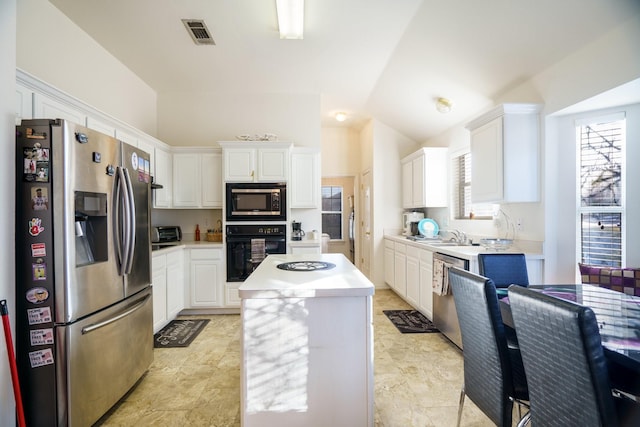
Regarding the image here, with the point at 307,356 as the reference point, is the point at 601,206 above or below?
above

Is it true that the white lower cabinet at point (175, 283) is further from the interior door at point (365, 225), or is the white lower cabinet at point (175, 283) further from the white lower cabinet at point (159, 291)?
the interior door at point (365, 225)

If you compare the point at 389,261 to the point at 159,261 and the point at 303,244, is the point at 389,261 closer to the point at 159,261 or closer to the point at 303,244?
the point at 303,244

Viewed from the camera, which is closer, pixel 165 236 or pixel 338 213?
pixel 165 236

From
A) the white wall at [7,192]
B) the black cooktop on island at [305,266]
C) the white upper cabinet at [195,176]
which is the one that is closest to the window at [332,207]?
the white upper cabinet at [195,176]

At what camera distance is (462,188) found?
418 centimetres

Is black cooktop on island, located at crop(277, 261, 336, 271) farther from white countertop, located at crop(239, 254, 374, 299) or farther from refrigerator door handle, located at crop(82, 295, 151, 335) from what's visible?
refrigerator door handle, located at crop(82, 295, 151, 335)

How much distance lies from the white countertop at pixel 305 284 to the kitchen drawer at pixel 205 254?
6.60 ft

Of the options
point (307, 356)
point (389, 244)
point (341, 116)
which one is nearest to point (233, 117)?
point (341, 116)

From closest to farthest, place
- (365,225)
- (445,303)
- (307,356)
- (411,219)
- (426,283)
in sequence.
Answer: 1. (307,356)
2. (445,303)
3. (426,283)
4. (411,219)
5. (365,225)

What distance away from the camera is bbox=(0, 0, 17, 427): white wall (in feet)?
4.85

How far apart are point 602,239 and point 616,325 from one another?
1489 millimetres

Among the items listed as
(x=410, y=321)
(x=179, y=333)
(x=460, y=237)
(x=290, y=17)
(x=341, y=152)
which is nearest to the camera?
(x=290, y=17)

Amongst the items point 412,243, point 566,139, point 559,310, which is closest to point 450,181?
point 412,243

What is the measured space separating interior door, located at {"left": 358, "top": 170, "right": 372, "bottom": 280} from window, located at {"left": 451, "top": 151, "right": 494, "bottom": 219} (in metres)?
1.50
